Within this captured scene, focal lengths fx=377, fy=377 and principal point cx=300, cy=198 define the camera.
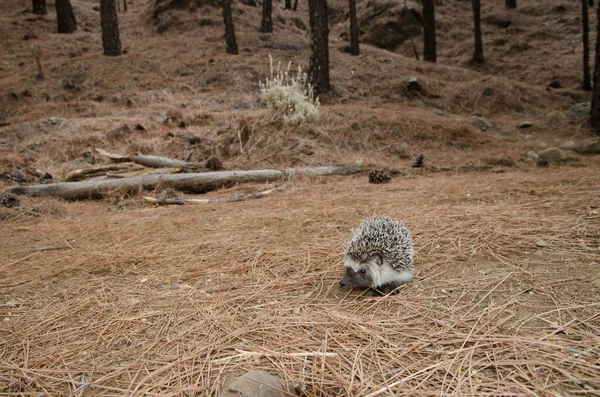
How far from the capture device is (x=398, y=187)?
19.8 feet

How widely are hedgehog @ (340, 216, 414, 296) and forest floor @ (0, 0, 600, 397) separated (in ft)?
0.48

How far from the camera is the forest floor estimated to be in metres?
1.99

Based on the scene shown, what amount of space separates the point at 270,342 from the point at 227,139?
6.77 metres

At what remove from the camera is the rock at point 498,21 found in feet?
79.0

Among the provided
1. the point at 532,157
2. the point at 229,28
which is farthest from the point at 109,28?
the point at 532,157

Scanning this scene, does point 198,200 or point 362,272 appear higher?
point 198,200

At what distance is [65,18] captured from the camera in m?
17.8

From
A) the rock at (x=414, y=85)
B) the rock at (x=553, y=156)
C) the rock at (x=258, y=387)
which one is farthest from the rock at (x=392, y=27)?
the rock at (x=258, y=387)

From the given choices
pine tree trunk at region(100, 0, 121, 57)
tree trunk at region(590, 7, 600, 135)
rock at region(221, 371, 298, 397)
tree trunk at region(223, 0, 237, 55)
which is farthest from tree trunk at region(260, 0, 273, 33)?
rock at region(221, 371, 298, 397)

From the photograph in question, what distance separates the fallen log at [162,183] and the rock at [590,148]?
5793 mm

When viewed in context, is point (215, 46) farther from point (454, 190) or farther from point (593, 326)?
point (593, 326)

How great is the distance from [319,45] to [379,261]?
959 centimetres

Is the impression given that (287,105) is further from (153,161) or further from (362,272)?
(362,272)

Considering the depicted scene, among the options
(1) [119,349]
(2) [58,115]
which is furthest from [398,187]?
(2) [58,115]
